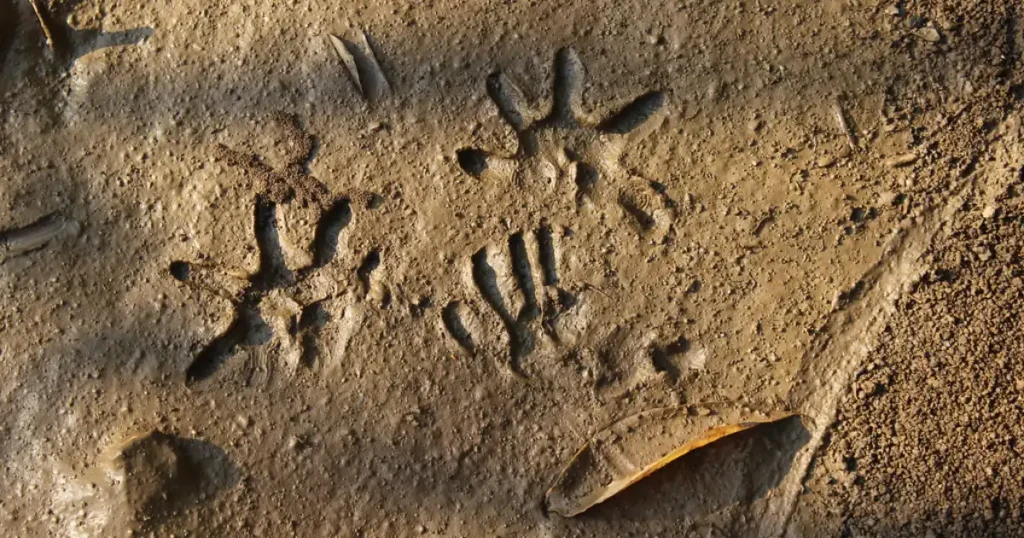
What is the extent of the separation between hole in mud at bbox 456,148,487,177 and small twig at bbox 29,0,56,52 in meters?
0.86

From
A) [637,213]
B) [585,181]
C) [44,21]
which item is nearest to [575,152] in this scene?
[585,181]

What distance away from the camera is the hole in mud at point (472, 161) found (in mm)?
1582

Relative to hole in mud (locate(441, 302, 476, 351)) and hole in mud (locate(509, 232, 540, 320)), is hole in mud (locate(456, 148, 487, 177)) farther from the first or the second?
hole in mud (locate(441, 302, 476, 351))

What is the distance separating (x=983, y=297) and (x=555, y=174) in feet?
2.52

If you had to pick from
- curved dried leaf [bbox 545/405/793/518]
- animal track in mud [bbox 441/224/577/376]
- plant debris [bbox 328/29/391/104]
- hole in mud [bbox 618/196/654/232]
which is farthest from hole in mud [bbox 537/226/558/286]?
plant debris [bbox 328/29/391/104]

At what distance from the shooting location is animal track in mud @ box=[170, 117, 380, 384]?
1.57 m

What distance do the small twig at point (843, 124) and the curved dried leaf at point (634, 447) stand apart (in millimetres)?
496

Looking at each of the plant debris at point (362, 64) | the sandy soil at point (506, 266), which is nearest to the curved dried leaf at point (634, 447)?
the sandy soil at point (506, 266)

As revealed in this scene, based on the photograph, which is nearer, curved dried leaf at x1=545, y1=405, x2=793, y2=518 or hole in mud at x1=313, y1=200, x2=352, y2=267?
curved dried leaf at x1=545, y1=405, x2=793, y2=518

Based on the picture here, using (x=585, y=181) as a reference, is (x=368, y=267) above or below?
below

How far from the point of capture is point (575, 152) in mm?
1560

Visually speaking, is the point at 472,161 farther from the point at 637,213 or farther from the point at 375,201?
the point at 637,213

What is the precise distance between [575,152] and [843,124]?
478 mm

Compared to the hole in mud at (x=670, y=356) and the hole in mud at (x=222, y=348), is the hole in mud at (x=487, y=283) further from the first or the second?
the hole in mud at (x=222, y=348)
